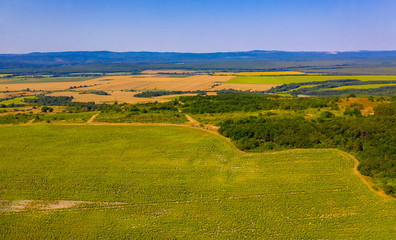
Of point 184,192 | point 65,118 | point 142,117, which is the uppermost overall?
point 142,117

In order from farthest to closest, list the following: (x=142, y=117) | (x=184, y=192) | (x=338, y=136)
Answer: (x=142, y=117) < (x=338, y=136) < (x=184, y=192)

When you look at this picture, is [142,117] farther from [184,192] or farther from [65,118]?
[184,192]

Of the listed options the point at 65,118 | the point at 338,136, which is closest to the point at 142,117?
the point at 65,118

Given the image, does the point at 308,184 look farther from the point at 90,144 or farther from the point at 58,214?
the point at 90,144

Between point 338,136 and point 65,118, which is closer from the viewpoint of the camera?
point 338,136

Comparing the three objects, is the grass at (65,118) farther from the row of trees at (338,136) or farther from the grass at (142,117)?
the row of trees at (338,136)

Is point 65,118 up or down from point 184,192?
up

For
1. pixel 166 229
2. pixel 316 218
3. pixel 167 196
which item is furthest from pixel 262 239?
pixel 167 196

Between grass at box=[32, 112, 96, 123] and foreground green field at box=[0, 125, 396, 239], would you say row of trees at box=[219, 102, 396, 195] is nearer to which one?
foreground green field at box=[0, 125, 396, 239]
